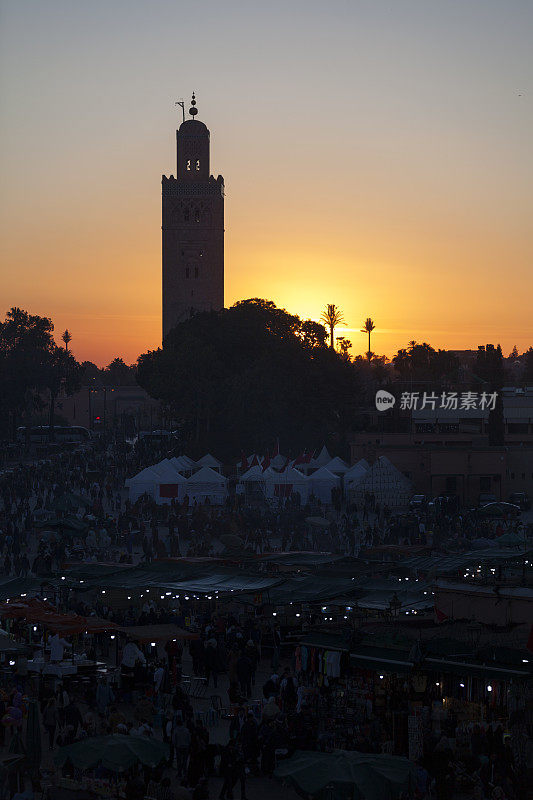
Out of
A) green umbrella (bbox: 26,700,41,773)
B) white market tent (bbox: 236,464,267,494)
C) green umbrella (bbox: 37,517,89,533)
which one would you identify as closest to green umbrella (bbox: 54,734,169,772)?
green umbrella (bbox: 26,700,41,773)

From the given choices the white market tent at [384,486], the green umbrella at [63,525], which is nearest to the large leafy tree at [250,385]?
the white market tent at [384,486]

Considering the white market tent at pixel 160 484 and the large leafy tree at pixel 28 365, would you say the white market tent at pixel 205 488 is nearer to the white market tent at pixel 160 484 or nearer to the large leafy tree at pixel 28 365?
the white market tent at pixel 160 484

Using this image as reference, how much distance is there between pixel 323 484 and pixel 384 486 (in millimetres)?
2144

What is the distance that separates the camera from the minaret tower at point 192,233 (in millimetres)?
99500

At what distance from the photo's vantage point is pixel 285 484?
43.1 meters

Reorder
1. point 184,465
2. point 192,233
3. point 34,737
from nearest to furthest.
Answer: point 34,737, point 184,465, point 192,233

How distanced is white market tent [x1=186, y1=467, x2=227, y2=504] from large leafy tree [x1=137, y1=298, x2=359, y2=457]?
58.4ft

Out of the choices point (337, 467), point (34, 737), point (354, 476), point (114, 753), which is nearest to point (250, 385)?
point (337, 467)

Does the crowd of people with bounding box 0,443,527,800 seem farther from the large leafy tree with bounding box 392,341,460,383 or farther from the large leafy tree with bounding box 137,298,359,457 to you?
the large leafy tree with bounding box 392,341,460,383

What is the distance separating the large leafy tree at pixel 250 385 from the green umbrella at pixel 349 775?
48.7 meters

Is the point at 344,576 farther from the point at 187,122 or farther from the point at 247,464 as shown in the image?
the point at 187,122

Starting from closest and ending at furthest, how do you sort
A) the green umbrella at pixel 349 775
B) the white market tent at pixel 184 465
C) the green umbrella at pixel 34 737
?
the green umbrella at pixel 349 775, the green umbrella at pixel 34 737, the white market tent at pixel 184 465

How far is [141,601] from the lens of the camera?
22484mm

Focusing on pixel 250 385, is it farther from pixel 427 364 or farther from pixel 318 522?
pixel 427 364
